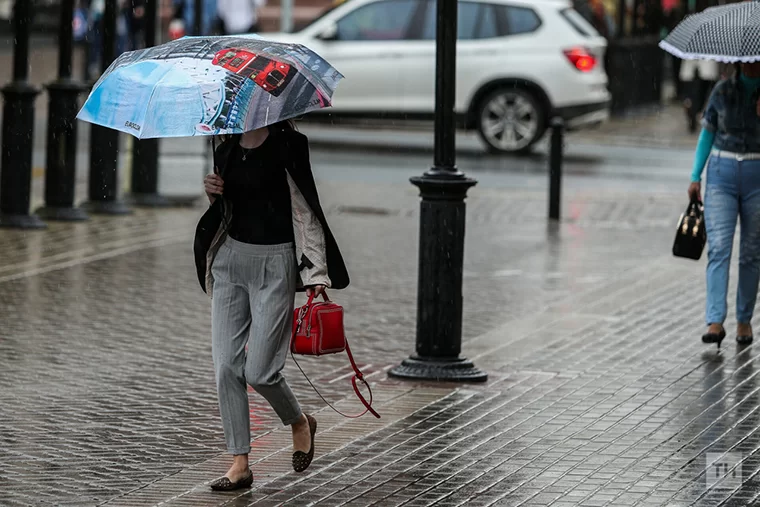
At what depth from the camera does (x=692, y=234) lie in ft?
30.7

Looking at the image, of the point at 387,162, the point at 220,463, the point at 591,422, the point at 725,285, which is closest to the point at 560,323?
the point at 725,285

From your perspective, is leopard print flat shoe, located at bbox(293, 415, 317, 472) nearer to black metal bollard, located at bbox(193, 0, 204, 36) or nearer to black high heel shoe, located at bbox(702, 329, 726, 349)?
black high heel shoe, located at bbox(702, 329, 726, 349)

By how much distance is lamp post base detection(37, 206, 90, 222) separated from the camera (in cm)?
1423

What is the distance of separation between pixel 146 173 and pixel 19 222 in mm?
2236

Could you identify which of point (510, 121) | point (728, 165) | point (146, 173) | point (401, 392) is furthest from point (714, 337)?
point (510, 121)

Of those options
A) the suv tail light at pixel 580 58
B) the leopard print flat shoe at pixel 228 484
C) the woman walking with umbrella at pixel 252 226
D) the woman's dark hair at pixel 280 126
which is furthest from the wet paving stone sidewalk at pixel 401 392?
the suv tail light at pixel 580 58

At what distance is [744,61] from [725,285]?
4.28 feet

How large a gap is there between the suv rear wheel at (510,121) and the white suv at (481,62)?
0.5 inches

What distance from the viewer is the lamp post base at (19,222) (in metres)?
13.6

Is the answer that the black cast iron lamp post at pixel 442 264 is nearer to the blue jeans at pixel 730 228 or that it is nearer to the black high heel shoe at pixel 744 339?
the blue jeans at pixel 730 228

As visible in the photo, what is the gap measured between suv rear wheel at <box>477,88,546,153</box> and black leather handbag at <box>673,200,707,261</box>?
38.4 feet

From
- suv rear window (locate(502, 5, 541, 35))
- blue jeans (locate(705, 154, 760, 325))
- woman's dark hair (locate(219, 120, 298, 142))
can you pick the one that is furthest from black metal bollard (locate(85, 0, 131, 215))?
woman's dark hair (locate(219, 120, 298, 142))

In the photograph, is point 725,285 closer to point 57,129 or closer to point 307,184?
point 307,184

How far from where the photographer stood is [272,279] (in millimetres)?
6199
